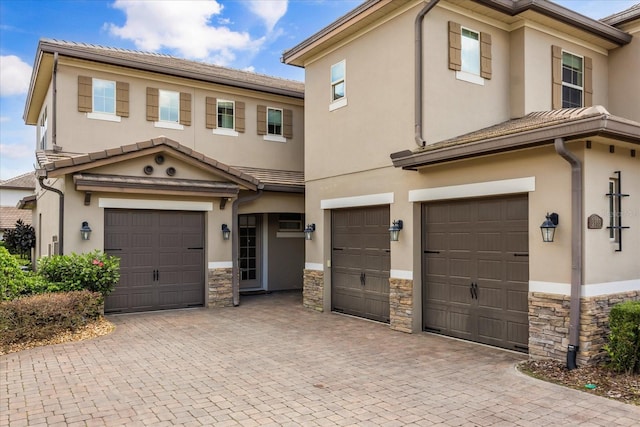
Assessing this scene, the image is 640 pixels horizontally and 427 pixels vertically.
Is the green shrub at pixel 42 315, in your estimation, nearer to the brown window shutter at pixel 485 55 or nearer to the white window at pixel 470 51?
the white window at pixel 470 51

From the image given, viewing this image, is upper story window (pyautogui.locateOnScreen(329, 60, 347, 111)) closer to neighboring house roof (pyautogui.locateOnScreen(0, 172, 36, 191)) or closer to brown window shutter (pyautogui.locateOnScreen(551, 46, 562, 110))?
brown window shutter (pyautogui.locateOnScreen(551, 46, 562, 110))

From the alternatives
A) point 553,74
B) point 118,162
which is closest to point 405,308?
point 553,74

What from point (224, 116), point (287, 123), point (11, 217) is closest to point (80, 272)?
point (224, 116)

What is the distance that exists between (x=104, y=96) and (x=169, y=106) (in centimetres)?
175

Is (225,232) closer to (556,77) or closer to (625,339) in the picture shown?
(556,77)

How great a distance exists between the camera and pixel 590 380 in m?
6.37

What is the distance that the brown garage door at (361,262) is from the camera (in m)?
10.6

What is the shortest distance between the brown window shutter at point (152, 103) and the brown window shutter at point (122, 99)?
59 centimetres

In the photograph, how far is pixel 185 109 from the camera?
14.2 meters

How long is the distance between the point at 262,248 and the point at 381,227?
238 inches

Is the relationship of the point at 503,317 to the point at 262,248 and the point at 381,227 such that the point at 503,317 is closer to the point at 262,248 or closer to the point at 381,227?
the point at 381,227

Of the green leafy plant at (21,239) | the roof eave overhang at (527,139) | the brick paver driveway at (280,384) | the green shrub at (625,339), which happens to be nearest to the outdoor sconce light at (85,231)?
the brick paver driveway at (280,384)

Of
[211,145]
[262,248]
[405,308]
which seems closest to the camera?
[405,308]

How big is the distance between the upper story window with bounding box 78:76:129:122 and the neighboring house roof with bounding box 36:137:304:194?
1.35 meters
